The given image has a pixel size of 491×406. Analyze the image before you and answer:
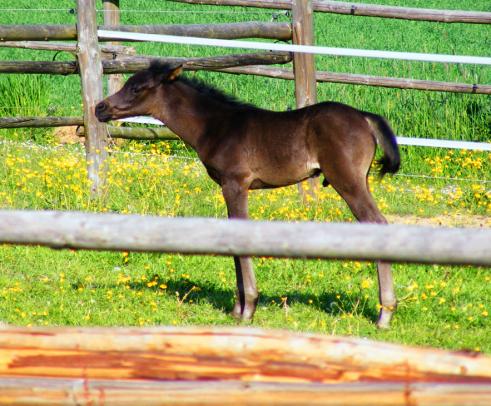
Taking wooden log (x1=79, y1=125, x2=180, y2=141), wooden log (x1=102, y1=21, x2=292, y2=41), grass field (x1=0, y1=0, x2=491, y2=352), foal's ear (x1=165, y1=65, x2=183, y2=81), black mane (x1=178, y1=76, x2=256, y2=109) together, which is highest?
wooden log (x1=102, y1=21, x2=292, y2=41)

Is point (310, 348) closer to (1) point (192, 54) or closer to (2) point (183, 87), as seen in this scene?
(2) point (183, 87)

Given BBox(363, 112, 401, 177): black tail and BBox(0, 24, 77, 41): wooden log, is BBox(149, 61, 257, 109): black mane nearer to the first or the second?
BBox(363, 112, 401, 177): black tail

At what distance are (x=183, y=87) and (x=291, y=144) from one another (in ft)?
3.35

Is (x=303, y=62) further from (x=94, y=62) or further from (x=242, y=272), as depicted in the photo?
(x=242, y=272)

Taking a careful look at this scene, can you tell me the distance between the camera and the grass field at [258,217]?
263 inches

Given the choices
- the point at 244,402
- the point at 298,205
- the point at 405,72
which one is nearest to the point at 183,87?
the point at 298,205

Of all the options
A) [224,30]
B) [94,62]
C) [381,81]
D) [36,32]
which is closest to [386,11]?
[381,81]

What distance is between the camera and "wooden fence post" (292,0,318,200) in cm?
975

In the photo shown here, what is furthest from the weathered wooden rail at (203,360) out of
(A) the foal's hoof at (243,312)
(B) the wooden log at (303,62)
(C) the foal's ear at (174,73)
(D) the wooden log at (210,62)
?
(B) the wooden log at (303,62)

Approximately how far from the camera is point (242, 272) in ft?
22.2

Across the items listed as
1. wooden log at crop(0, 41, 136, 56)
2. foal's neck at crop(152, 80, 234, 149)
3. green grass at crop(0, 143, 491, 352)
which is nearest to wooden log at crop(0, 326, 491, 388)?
green grass at crop(0, 143, 491, 352)

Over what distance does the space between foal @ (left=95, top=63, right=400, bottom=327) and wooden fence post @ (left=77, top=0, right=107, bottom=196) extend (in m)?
1.95

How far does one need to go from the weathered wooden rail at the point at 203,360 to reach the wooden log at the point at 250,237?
16.9 inches

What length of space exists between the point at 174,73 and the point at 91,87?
2.40m
